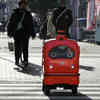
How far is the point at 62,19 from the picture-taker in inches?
508

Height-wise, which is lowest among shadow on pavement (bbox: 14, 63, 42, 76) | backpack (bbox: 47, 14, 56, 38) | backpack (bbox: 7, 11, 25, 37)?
shadow on pavement (bbox: 14, 63, 42, 76)

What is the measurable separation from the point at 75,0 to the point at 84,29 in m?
2.89

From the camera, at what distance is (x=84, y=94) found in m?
9.08

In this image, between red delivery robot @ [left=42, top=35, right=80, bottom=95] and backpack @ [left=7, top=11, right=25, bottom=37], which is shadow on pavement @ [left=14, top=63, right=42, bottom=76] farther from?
red delivery robot @ [left=42, top=35, right=80, bottom=95]

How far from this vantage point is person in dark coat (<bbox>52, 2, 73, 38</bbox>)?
42.1ft

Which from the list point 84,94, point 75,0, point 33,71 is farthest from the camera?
point 75,0

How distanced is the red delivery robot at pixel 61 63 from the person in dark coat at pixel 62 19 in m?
4.02

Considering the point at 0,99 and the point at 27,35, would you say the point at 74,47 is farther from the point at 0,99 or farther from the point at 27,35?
the point at 27,35

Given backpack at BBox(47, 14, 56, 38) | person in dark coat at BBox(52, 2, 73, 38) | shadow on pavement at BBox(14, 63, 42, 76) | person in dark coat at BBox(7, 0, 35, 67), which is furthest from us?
backpack at BBox(47, 14, 56, 38)

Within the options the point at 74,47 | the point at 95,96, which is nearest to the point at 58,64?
the point at 74,47

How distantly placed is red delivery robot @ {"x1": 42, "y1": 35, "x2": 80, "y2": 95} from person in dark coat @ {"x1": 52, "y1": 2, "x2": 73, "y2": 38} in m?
4.02

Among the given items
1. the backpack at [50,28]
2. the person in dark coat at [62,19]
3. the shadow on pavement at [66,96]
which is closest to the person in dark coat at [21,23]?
the backpack at [50,28]

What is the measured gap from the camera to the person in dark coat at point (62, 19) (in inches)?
505

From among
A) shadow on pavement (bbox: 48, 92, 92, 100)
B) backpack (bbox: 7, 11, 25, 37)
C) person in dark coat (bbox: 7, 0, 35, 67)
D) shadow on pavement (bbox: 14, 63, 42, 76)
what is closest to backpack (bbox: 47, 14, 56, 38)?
person in dark coat (bbox: 7, 0, 35, 67)
